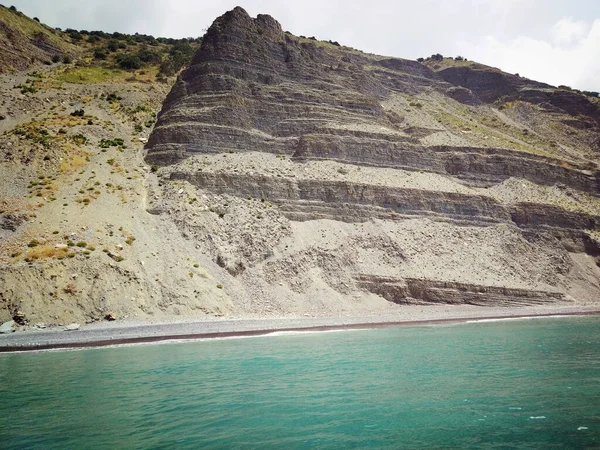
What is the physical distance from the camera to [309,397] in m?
16.6

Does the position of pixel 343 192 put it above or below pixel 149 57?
below

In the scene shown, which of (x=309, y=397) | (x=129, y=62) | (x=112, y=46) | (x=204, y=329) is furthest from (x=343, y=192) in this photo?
(x=112, y=46)

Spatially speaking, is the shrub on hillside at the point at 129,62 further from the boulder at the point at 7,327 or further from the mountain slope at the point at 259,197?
the boulder at the point at 7,327

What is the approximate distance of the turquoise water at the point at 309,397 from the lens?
1235 centimetres

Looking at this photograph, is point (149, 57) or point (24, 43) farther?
point (149, 57)

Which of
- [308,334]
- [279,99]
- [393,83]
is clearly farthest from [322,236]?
[393,83]

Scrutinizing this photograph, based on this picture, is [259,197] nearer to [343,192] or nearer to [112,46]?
[343,192]

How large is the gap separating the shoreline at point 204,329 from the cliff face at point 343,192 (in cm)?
451

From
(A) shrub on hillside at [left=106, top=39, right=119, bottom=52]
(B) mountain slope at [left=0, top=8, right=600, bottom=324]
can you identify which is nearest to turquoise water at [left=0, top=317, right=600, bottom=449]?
(B) mountain slope at [left=0, top=8, right=600, bottom=324]

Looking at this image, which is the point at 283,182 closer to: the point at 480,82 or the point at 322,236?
the point at 322,236

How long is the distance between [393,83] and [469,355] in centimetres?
9527

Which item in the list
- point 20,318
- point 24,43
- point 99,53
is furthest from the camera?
point 99,53

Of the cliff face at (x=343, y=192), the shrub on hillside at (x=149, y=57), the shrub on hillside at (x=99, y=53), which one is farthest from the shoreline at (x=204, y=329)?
the shrub on hillside at (x=99, y=53)

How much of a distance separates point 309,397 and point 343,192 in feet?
146
